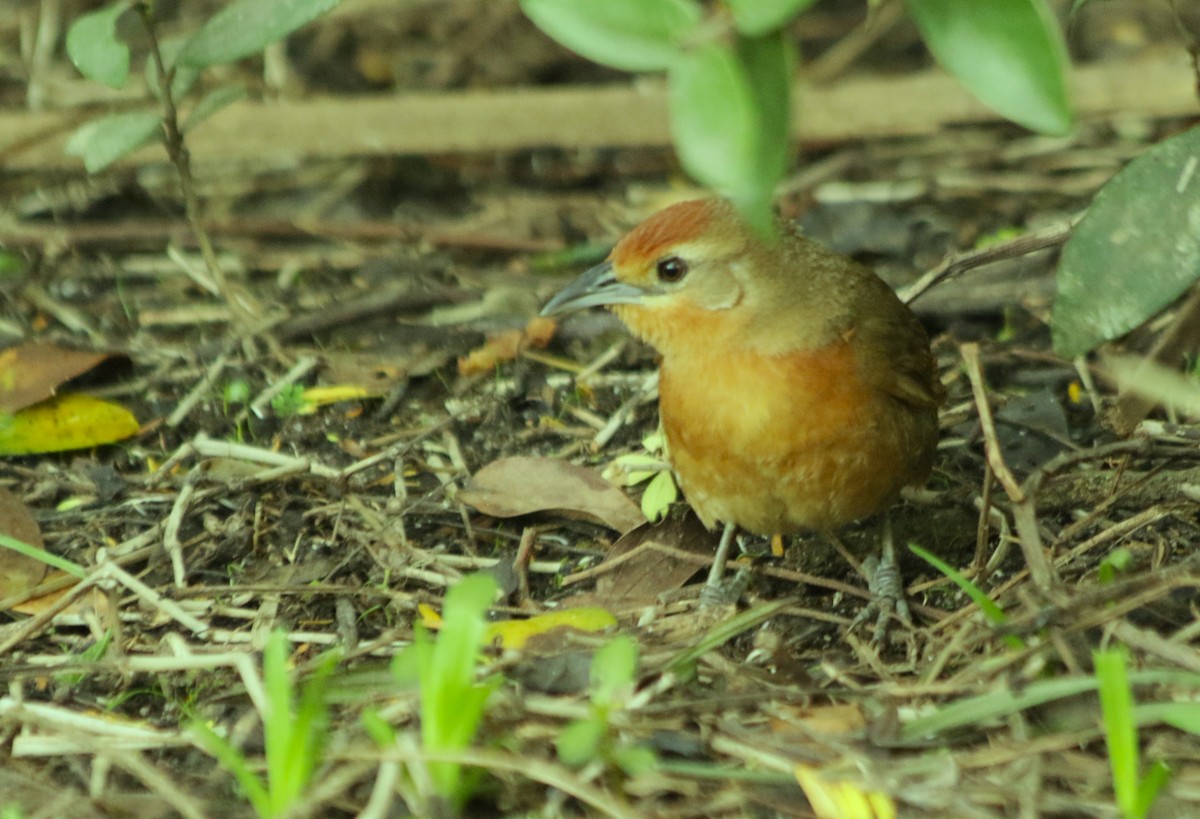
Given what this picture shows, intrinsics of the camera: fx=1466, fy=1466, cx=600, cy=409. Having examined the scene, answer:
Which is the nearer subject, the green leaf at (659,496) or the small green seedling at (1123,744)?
the small green seedling at (1123,744)

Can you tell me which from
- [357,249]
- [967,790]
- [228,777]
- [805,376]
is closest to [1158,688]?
[967,790]

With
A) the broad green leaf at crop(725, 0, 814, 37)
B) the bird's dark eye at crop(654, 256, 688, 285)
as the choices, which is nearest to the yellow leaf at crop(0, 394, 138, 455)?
the bird's dark eye at crop(654, 256, 688, 285)

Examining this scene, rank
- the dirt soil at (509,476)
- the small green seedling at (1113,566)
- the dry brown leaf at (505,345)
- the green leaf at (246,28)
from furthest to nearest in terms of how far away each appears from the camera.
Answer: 1. the dry brown leaf at (505,345)
2. the green leaf at (246,28)
3. the small green seedling at (1113,566)
4. the dirt soil at (509,476)

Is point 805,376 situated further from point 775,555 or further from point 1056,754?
point 1056,754

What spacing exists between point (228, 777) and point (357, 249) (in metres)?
2.91

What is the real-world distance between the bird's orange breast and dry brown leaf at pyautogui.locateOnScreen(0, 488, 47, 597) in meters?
1.64

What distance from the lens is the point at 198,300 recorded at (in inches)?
204

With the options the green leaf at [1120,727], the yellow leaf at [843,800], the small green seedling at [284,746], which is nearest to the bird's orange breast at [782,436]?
the yellow leaf at [843,800]

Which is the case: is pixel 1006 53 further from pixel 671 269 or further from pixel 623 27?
pixel 671 269

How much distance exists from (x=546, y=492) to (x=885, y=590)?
973 millimetres

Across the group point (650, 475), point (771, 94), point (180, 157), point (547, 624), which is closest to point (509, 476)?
point (650, 475)

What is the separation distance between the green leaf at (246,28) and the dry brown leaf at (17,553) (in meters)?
1.25

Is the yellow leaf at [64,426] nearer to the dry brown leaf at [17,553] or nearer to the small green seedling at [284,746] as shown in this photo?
the dry brown leaf at [17,553]

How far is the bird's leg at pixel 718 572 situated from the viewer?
142 inches
